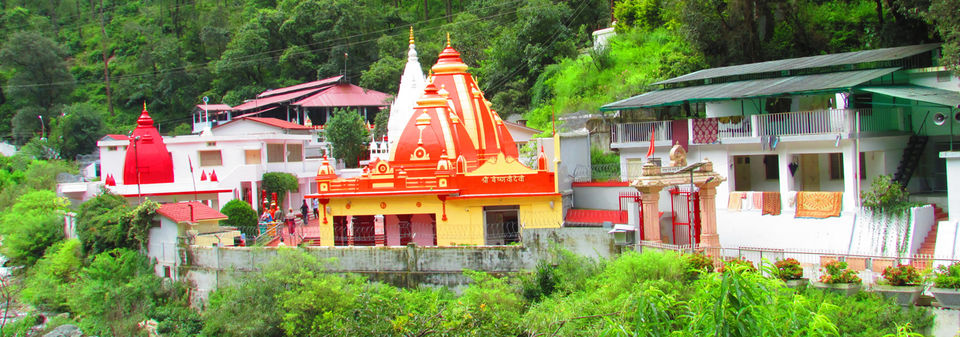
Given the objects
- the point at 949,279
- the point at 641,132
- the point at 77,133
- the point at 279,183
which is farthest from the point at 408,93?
the point at 77,133

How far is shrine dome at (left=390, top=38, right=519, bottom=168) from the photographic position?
26.8 m

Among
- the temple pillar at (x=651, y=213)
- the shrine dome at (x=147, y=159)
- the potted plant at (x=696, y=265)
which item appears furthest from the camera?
the shrine dome at (x=147, y=159)

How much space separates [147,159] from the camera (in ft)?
118

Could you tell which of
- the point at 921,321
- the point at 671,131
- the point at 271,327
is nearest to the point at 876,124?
the point at 671,131

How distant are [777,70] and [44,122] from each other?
181ft

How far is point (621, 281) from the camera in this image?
700 inches

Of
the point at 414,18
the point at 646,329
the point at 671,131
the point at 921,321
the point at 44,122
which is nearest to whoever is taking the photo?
the point at 646,329

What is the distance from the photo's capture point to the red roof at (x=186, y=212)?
26188mm

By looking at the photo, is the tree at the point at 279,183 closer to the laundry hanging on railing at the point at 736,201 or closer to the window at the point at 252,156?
the window at the point at 252,156

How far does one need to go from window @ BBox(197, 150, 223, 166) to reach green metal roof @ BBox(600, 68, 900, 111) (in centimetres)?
1913

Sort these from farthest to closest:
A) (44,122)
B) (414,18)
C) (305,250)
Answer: (414,18) → (44,122) → (305,250)

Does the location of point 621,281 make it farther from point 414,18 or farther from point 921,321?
point 414,18

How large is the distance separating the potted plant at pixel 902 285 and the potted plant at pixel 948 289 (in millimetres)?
380

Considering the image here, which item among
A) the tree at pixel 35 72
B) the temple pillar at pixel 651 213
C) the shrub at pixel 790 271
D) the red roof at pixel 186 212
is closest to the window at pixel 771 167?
the temple pillar at pixel 651 213
